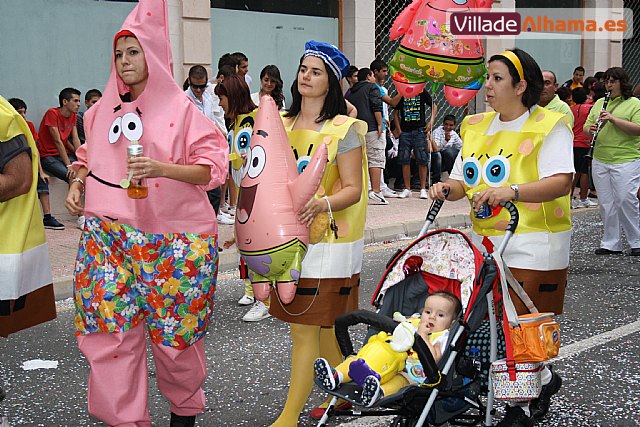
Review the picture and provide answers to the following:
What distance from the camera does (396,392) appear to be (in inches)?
147

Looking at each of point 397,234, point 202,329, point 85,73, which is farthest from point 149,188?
point 85,73

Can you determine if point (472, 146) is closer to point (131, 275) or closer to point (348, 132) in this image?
point (348, 132)

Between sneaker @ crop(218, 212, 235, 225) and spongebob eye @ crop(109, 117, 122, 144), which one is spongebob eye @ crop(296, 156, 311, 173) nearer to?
spongebob eye @ crop(109, 117, 122, 144)

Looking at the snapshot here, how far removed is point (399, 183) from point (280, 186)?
456 inches

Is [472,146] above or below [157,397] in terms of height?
above

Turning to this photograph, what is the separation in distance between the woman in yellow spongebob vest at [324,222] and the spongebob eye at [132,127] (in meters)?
0.92

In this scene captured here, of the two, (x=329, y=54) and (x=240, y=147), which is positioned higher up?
(x=329, y=54)

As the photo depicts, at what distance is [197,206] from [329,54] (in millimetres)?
1123

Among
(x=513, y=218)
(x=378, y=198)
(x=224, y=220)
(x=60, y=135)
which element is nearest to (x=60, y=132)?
(x=60, y=135)

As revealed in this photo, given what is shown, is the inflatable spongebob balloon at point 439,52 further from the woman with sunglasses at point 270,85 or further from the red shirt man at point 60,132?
the red shirt man at point 60,132

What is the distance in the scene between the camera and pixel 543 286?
476cm

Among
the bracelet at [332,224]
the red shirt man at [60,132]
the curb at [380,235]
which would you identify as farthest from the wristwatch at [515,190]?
the red shirt man at [60,132]

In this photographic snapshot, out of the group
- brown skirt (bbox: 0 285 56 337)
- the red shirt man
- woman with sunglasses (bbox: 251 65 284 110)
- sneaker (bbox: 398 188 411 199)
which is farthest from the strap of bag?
sneaker (bbox: 398 188 411 199)

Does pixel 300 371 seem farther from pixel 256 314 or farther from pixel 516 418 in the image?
pixel 256 314
